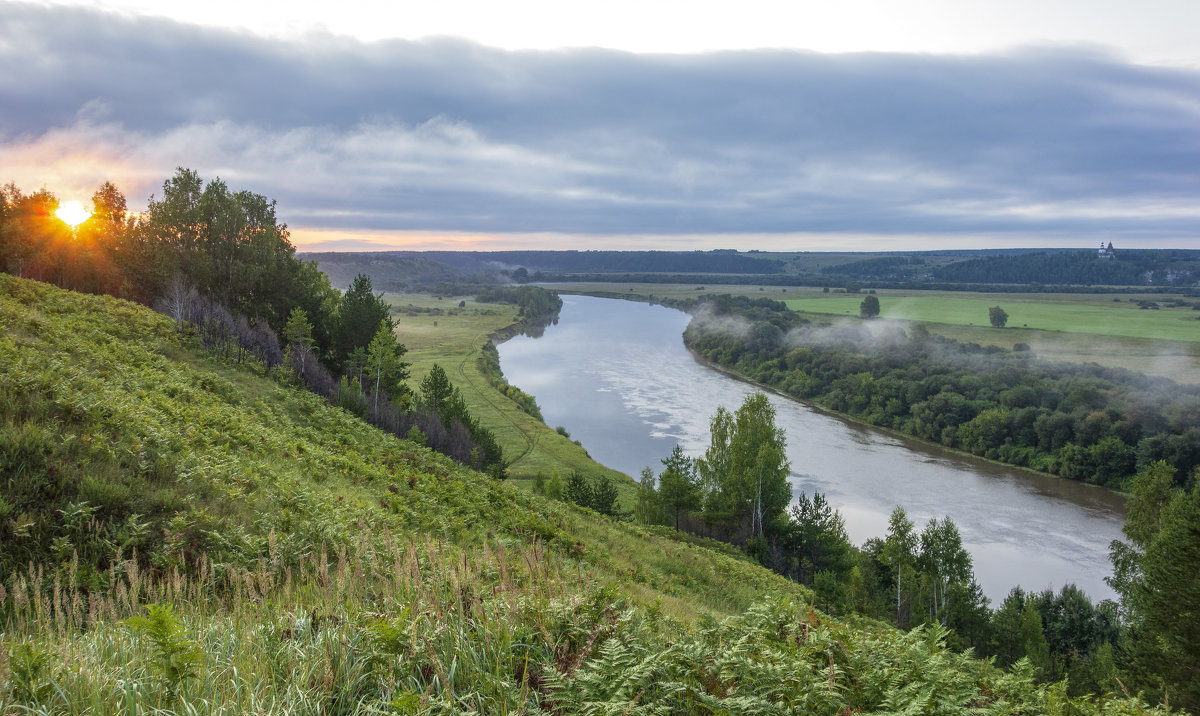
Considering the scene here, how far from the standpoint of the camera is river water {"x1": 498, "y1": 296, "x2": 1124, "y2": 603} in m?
39.7

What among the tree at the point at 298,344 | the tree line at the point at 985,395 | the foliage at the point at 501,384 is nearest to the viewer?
the tree at the point at 298,344

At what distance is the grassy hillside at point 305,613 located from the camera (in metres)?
4.00

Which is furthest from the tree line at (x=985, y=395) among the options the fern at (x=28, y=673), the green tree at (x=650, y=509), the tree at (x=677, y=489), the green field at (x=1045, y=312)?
the fern at (x=28, y=673)

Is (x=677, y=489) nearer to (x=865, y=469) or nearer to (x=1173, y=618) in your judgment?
(x=1173, y=618)

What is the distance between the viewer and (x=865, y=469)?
54.2 m

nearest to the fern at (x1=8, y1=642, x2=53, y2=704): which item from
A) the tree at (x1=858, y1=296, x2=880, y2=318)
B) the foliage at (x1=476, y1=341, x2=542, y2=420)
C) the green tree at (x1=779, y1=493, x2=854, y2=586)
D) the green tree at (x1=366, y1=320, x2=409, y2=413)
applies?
the green tree at (x1=366, y1=320, x2=409, y2=413)

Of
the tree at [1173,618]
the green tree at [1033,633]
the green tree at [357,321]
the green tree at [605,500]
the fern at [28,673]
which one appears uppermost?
the green tree at [357,321]

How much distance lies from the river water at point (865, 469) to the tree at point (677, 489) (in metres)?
11.1

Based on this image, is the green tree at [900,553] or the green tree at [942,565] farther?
the green tree at [900,553]

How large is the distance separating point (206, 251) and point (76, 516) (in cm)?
3546

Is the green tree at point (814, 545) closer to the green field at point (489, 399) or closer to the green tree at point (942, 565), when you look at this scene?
the green tree at point (942, 565)

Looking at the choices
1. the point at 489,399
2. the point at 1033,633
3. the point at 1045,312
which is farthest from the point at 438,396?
the point at 1045,312

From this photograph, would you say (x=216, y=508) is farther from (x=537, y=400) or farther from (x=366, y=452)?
(x=537, y=400)

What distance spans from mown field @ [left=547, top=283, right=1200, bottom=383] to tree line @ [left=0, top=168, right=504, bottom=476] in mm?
87250
